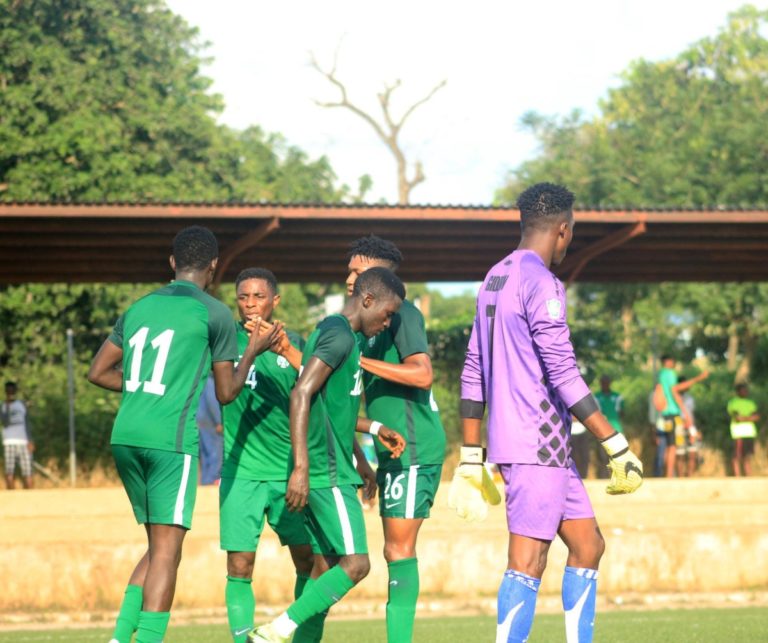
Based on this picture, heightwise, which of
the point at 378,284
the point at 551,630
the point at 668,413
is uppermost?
the point at 668,413

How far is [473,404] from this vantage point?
6.33 metres

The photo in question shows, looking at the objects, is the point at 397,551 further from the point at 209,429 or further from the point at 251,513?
the point at 209,429

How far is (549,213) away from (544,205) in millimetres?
43

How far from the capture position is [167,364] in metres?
6.49

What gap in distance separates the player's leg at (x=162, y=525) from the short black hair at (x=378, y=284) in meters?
1.24

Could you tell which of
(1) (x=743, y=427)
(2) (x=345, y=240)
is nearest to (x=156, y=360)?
(2) (x=345, y=240)

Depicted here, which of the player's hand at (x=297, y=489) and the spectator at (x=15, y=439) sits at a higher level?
the spectator at (x=15, y=439)

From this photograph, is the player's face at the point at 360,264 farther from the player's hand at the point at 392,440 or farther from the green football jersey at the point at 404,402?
the player's hand at the point at 392,440

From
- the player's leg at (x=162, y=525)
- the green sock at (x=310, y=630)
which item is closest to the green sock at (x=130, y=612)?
the player's leg at (x=162, y=525)

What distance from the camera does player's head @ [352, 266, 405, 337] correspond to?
22.5ft

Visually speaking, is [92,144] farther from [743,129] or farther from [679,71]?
[679,71]

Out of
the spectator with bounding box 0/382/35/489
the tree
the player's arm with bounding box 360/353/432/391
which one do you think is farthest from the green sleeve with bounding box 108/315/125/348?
the tree

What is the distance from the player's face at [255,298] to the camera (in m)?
7.75

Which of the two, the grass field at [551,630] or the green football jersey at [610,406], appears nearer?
the grass field at [551,630]
